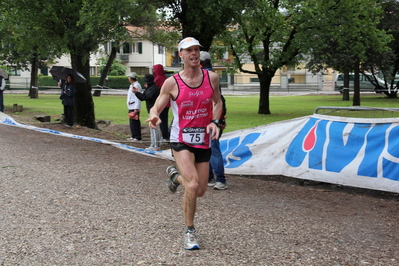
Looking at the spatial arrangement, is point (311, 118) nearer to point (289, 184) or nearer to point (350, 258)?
point (289, 184)

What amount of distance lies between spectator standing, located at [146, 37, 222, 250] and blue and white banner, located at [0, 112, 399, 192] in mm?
3426

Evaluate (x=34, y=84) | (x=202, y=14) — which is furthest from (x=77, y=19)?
(x=34, y=84)

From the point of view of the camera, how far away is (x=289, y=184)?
8.95 metres

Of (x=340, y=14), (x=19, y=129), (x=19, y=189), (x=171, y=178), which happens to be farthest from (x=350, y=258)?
(x=340, y=14)

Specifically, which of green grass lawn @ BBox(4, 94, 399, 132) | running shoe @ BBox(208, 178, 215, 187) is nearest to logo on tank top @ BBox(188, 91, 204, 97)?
running shoe @ BBox(208, 178, 215, 187)

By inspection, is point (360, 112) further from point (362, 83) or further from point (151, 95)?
point (362, 83)

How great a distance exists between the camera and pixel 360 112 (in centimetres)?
856

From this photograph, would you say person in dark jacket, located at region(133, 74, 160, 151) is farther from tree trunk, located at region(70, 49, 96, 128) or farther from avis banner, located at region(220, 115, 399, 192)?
tree trunk, located at region(70, 49, 96, 128)

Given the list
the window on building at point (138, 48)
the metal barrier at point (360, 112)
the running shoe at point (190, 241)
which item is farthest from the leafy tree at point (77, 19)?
the window on building at point (138, 48)

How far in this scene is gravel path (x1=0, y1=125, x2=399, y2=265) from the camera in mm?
4855

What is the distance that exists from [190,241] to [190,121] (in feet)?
3.69

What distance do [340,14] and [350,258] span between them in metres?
21.1

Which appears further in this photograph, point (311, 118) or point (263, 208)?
point (311, 118)

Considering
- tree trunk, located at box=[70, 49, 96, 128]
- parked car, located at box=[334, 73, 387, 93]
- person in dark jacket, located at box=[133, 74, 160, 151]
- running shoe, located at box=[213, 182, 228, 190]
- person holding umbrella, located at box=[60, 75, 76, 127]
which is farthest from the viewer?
parked car, located at box=[334, 73, 387, 93]
